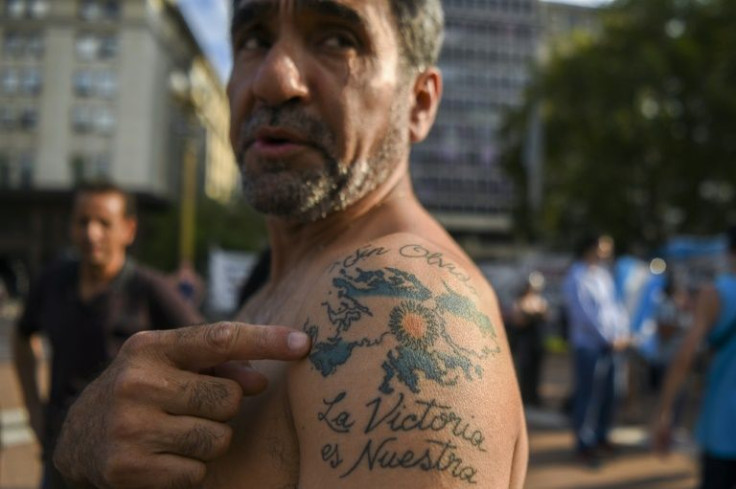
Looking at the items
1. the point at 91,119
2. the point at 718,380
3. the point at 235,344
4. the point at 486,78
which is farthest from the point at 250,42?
the point at 486,78

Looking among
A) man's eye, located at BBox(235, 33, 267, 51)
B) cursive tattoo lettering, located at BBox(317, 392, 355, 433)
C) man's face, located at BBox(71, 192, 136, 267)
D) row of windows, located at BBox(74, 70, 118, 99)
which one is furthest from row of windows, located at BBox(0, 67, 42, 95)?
cursive tattoo lettering, located at BBox(317, 392, 355, 433)

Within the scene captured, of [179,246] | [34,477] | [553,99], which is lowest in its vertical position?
[179,246]

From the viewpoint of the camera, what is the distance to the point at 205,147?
5794cm

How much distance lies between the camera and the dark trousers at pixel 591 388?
6219 millimetres

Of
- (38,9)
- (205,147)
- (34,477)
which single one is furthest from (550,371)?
(205,147)

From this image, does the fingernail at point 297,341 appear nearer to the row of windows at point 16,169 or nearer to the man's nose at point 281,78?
the man's nose at point 281,78

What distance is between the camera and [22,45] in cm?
3872

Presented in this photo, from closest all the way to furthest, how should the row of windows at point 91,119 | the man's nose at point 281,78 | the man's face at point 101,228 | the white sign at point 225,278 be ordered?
the man's nose at point 281,78 < the man's face at point 101,228 < the white sign at point 225,278 < the row of windows at point 91,119

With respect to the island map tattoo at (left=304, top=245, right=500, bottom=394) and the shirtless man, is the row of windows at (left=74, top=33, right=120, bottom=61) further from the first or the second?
the island map tattoo at (left=304, top=245, right=500, bottom=394)

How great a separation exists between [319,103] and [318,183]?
145 mm

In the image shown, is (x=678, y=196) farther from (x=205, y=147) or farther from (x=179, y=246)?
(x=205, y=147)

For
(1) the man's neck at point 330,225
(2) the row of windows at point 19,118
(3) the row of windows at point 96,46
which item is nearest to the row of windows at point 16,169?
(2) the row of windows at point 19,118

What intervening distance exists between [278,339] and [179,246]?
33.4m

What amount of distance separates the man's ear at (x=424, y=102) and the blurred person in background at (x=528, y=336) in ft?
23.5
